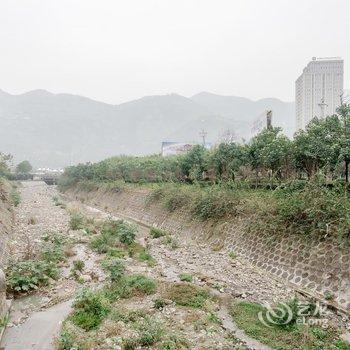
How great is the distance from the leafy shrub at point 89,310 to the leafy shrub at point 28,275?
313 centimetres

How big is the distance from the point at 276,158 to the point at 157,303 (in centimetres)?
1617

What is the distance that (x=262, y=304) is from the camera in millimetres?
11641

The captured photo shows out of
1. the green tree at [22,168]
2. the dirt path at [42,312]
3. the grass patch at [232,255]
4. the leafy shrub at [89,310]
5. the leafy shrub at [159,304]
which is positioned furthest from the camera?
the green tree at [22,168]

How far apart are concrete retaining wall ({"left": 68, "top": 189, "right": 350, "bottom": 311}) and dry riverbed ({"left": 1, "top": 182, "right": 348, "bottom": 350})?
0.71 metres

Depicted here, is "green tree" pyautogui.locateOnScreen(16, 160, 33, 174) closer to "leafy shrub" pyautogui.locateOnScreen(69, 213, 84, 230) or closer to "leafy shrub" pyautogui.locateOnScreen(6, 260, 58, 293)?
"leafy shrub" pyautogui.locateOnScreen(69, 213, 84, 230)

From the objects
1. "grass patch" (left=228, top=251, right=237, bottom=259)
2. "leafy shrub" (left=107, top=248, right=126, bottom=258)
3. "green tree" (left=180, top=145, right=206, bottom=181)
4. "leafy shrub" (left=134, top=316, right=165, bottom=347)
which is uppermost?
"green tree" (left=180, top=145, right=206, bottom=181)

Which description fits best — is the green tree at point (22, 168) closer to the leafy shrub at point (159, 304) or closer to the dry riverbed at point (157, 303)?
the dry riverbed at point (157, 303)

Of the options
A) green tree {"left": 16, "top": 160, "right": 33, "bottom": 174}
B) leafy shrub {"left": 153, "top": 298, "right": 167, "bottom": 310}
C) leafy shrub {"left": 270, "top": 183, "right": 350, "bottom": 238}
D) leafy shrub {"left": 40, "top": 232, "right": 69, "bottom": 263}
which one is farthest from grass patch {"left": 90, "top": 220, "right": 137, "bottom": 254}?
green tree {"left": 16, "top": 160, "right": 33, "bottom": 174}

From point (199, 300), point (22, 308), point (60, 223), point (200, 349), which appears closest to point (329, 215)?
point (199, 300)

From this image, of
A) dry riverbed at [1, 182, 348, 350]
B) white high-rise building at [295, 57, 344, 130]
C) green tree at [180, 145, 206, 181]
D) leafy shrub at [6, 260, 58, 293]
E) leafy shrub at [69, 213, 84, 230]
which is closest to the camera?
dry riverbed at [1, 182, 348, 350]

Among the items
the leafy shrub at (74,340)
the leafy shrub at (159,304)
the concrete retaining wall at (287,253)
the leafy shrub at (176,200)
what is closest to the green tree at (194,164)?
the leafy shrub at (176,200)

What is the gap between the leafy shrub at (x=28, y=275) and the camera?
13.4 m

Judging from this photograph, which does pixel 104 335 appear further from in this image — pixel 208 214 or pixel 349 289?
pixel 208 214

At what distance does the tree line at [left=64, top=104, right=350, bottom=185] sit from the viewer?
2045 centimetres
